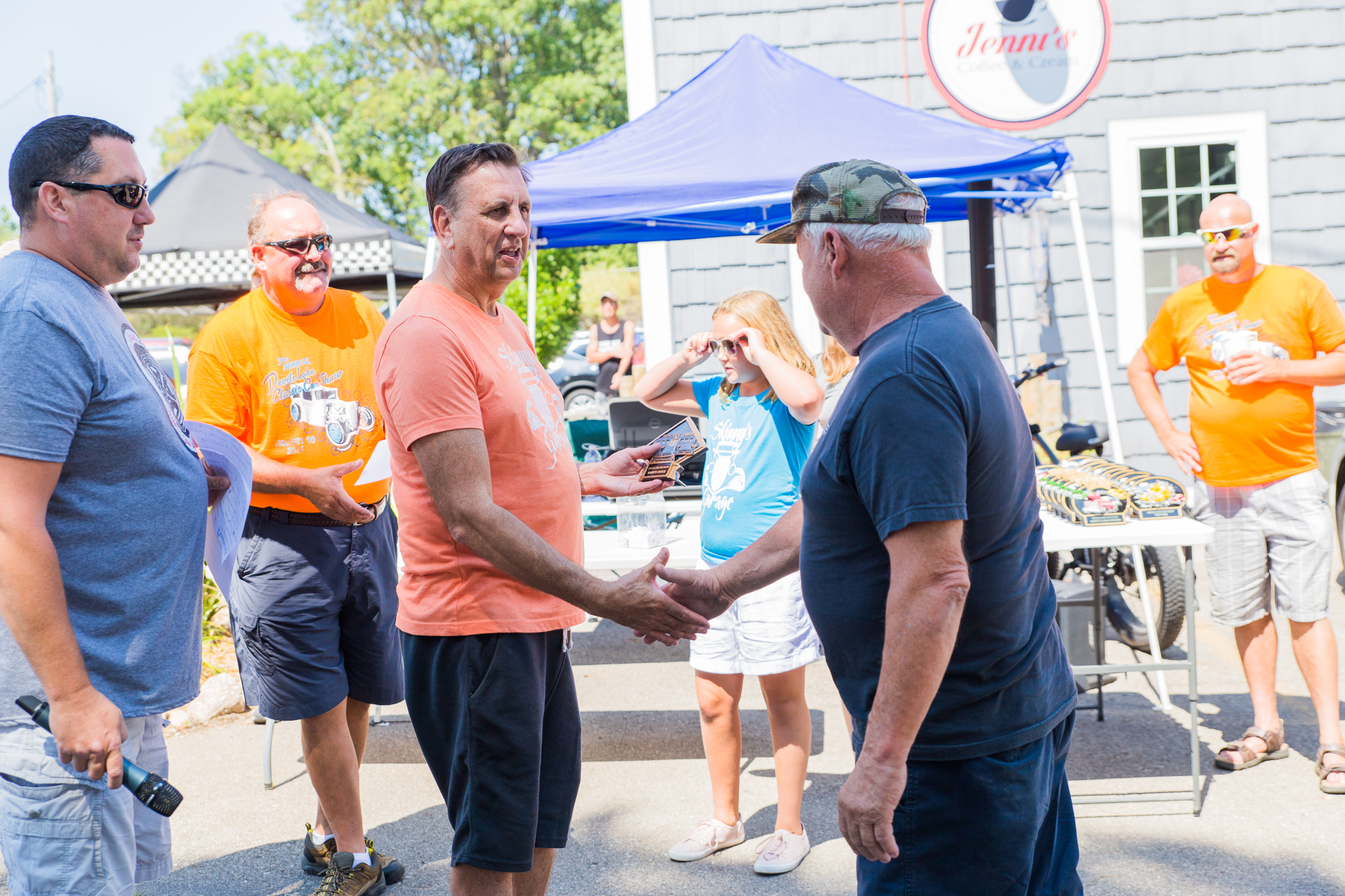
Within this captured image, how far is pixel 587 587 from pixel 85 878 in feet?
3.43

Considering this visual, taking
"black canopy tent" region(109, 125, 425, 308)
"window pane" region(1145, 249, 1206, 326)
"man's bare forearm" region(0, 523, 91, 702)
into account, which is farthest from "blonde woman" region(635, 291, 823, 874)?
"black canopy tent" region(109, 125, 425, 308)

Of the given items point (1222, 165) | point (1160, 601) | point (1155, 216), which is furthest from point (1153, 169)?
point (1160, 601)

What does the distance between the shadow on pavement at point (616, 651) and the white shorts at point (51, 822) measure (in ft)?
12.1

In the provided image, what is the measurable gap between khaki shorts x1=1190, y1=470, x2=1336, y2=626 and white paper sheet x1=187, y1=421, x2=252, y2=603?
353 cm

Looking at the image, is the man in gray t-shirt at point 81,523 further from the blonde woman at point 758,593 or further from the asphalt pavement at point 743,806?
the blonde woman at point 758,593

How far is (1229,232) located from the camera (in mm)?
4105

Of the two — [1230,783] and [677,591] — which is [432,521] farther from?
[1230,783]

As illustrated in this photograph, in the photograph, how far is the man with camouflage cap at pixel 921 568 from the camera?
1.65 meters

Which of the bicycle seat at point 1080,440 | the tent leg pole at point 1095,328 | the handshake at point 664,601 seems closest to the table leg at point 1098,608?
the tent leg pole at point 1095,328

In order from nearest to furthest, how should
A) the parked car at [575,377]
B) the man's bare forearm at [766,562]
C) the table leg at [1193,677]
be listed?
1. the man's bare forearm at [766,562]
2. the table leg at [1193,677]
3. the parked car at [575,377]

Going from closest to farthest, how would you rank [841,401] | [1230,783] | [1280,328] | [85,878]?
[841,401]
[85,878]
[1230,783]
[1280,328]

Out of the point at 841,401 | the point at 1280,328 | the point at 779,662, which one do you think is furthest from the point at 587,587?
the point at 1280,328

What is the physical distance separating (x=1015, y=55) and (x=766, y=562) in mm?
6907

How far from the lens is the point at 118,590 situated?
1.94 metres
